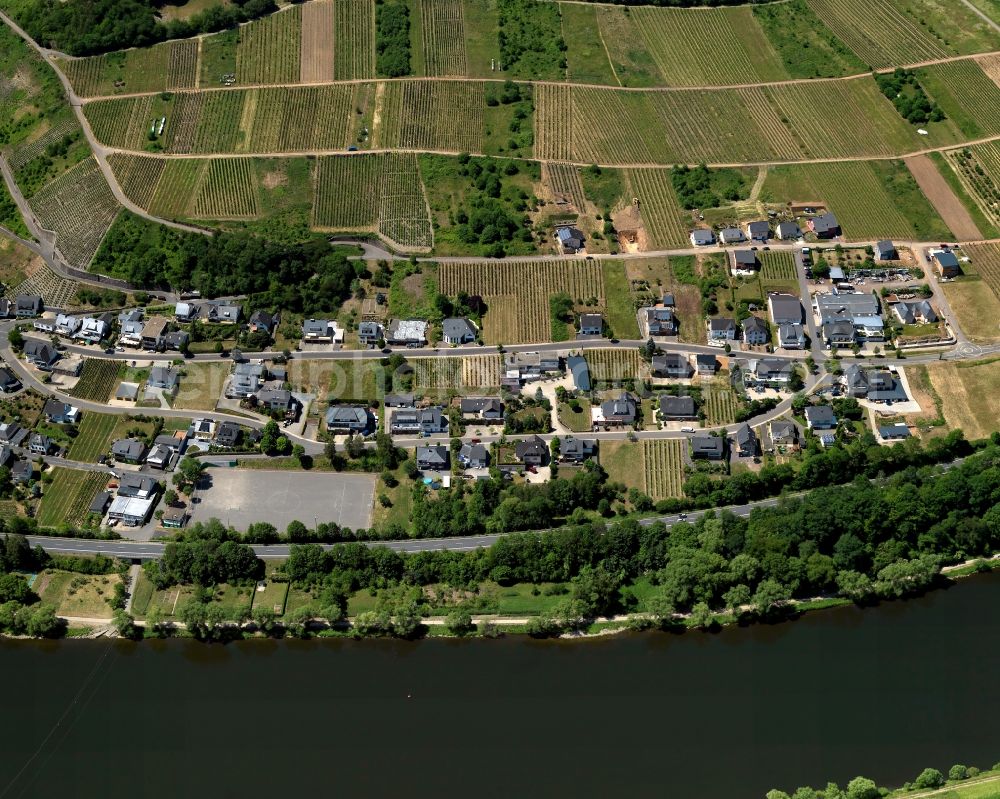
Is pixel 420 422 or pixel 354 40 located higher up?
pixel 354 40

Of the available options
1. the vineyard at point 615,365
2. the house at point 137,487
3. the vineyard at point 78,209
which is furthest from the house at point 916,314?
the vineyard at point 78,209

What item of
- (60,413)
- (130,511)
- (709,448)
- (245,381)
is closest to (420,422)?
(245,381)

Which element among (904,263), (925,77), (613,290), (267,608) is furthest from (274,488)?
(925,77)

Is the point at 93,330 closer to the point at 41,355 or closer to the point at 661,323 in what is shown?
the point at 41,355

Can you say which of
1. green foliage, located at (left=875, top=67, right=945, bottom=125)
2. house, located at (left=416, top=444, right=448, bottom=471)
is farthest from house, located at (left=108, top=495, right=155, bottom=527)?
green foliage, located at (left=875, top=67, right=945, bottom=125)

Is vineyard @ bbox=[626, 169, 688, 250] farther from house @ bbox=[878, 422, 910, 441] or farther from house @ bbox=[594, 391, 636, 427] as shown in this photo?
house @ bbox=[878, 422, 910, 441]

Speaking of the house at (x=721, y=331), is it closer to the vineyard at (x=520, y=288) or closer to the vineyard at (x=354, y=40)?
the vineyard at (x=520, y=288)
